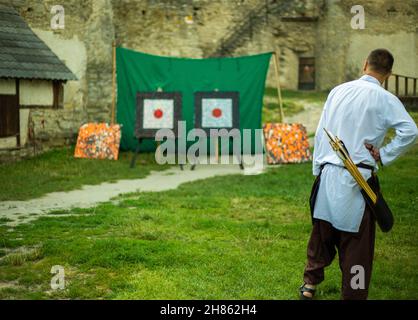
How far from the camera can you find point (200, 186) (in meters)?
8.00

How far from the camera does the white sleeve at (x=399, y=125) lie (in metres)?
3.28

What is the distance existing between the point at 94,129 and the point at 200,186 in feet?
12.3

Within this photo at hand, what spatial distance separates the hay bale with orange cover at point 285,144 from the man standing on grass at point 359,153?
274 inches

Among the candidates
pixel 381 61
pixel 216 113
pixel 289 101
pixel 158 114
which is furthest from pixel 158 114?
pixel 381 61

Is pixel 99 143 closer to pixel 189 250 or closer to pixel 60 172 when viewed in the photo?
pixel 60 172

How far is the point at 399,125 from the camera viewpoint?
331cm

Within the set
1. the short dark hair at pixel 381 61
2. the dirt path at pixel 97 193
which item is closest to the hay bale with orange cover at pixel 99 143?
the dirt path at pixel 97 193

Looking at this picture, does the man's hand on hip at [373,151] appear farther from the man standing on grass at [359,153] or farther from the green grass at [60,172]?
the green grass at [60,172]

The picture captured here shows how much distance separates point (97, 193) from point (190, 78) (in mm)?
4758

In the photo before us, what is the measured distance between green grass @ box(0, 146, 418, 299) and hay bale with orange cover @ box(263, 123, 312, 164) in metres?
3.20

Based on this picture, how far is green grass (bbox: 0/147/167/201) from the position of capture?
7.85m
